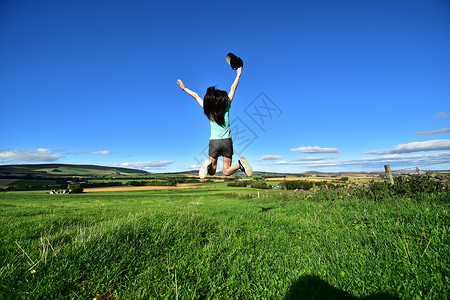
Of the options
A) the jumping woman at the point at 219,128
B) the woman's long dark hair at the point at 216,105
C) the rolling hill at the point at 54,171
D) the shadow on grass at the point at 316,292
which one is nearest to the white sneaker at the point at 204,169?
the jumping woman at the point at 219,128

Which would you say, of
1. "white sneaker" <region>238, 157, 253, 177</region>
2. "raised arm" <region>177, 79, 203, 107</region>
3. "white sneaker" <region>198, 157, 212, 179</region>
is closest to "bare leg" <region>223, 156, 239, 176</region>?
"white sneaker" <region>238, 157, 253, 177</region>

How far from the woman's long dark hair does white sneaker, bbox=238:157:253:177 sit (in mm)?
1066

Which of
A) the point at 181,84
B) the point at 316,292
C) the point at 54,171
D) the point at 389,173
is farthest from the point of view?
the point at 54,171

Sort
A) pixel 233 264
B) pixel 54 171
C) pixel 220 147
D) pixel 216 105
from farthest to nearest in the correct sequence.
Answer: pixel 54 171, pixel 220 147, pixel 216 105, pixel 233 264

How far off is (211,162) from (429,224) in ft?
15.8

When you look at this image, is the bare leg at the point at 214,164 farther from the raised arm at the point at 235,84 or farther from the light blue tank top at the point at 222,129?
the raised arm at the point at 235,84

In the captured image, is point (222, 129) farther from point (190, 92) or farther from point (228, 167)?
point (190, 92)

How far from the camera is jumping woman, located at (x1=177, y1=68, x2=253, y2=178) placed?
16.0ft

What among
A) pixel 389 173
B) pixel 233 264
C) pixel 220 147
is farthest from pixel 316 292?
pixel 389 173

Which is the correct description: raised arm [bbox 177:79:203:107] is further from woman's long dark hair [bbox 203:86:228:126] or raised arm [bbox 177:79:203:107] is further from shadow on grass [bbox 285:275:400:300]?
shadow on grass [bbox 285:275:400:300]

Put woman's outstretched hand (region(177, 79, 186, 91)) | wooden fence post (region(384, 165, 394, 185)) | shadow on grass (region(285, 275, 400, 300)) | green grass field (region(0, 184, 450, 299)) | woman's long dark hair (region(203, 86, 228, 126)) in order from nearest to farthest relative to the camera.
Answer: shadow on grass (region(285, 275, 400, 300)) < green grass field (region(0, 184, 450, 299)) < woman's long dark hair (region(203, 86, 228, 126)) < woman's outstretched hand (region(177, 79, 186, 91)) < wooden fence post (region(384, 165, 394, 185))

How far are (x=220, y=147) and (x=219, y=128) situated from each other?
1.54ft

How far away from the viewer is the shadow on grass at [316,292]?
2.79 meters

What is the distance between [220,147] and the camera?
16.5ft
